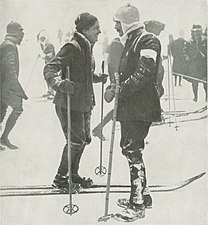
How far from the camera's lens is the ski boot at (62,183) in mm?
2787

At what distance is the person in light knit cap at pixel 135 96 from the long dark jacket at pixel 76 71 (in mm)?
98

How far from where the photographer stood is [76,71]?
2750 millimetres

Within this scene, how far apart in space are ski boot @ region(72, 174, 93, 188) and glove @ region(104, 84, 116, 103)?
1.17 ft

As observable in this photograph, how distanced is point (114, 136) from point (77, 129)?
0.54 ft

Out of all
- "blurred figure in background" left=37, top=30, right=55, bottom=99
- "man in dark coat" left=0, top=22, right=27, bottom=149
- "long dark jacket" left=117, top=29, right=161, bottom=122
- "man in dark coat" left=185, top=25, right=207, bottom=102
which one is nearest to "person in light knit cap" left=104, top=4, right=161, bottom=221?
"long dark jacket" left=117, top=29, right=161, bottom=122

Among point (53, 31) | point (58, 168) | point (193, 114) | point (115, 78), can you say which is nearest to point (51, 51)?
Result: point (53, 31)

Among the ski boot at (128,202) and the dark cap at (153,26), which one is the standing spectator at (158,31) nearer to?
the dark cap at (153,26)

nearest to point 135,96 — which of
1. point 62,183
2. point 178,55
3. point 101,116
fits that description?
point 101,116

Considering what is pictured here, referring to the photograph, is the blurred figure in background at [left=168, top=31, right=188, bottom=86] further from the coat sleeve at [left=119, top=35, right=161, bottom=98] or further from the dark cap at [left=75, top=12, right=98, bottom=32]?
the dark cap at [left=75, top=12, right=98, bottom=32]

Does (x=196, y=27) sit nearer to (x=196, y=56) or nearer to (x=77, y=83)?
(x=196, y=56)

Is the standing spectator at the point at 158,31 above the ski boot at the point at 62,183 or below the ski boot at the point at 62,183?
above

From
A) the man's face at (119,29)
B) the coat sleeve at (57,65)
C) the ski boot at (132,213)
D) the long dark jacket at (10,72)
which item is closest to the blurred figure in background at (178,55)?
the man's face at (119,29)

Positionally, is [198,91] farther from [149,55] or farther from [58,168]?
[58,168]

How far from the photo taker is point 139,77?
2.74m
